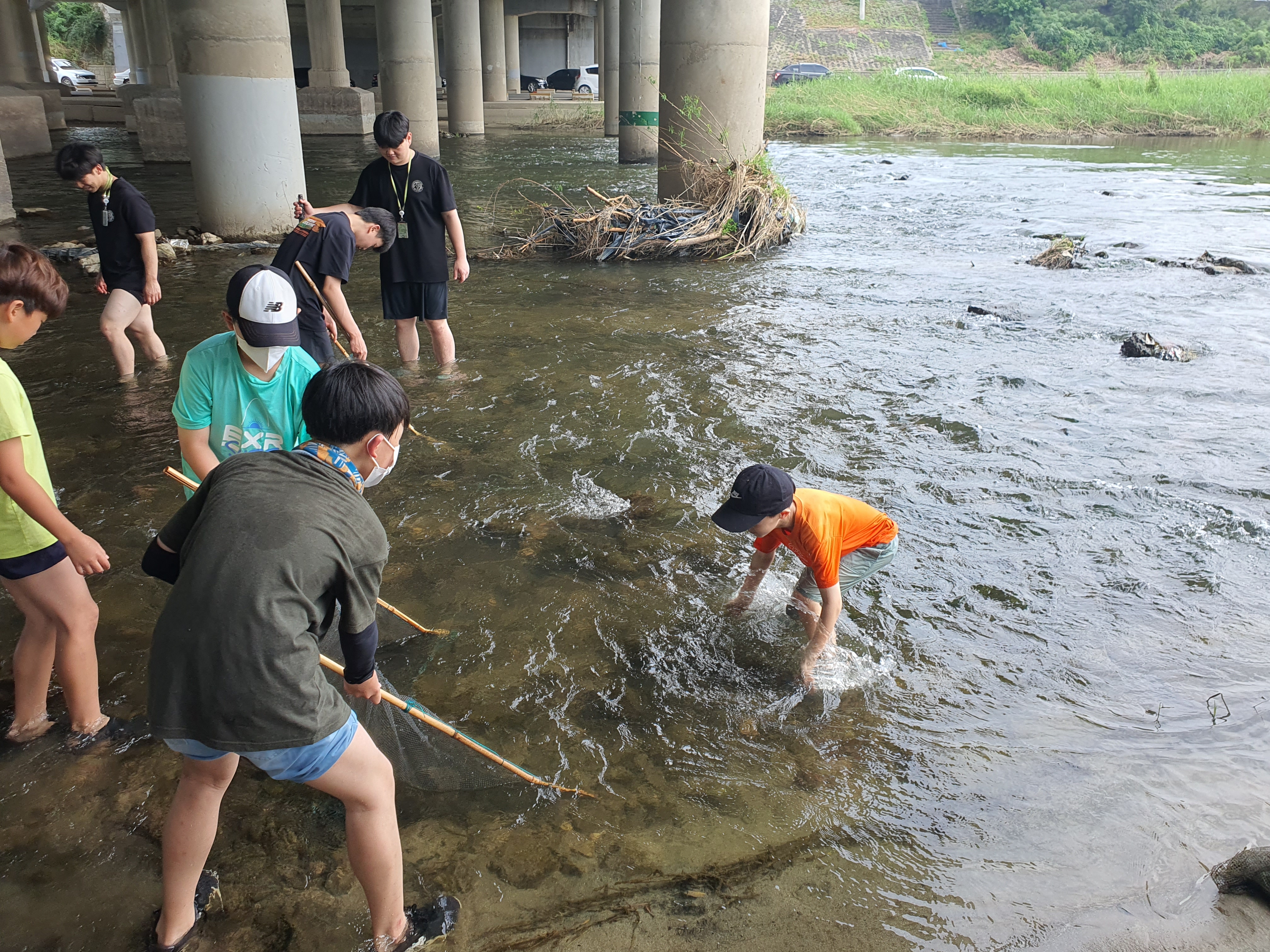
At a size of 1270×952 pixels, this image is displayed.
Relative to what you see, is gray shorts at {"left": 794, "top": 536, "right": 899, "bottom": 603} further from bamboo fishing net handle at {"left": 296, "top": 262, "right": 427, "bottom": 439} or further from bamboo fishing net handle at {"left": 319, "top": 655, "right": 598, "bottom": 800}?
bamboo fishing net handle at {"left": 296, "top": 262, "right": 427, "bottom": 439}

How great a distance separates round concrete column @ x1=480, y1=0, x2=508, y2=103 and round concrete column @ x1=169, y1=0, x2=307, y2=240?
2483cm

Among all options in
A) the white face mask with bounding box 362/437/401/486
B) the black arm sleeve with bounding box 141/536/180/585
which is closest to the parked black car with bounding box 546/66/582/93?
the white face mask with bounding box 362/437/401/486

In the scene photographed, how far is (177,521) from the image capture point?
2.06m

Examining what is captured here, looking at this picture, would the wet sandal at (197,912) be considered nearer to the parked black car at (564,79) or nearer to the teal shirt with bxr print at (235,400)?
the teal shirt with bxr print at (235,400)

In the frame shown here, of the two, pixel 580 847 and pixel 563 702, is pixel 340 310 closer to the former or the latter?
pixel 563 702

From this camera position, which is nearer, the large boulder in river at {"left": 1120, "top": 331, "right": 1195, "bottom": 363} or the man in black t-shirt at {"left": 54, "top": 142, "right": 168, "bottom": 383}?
the man in black t-shirt at {"left": 54, "top": 142, "right": 168, "bottom": 383}

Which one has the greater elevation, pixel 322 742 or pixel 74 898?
pixel 322 742

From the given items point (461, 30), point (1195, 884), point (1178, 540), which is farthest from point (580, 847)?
point (461, 30)

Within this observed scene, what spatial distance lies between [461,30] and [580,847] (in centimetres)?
2699

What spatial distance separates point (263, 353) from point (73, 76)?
177 ft

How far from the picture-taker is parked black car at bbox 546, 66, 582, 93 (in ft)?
151

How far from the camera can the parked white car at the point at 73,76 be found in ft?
140

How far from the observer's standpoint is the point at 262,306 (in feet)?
9.19

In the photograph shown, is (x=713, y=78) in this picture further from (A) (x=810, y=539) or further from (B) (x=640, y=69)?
(A) (x=810, y=539)
